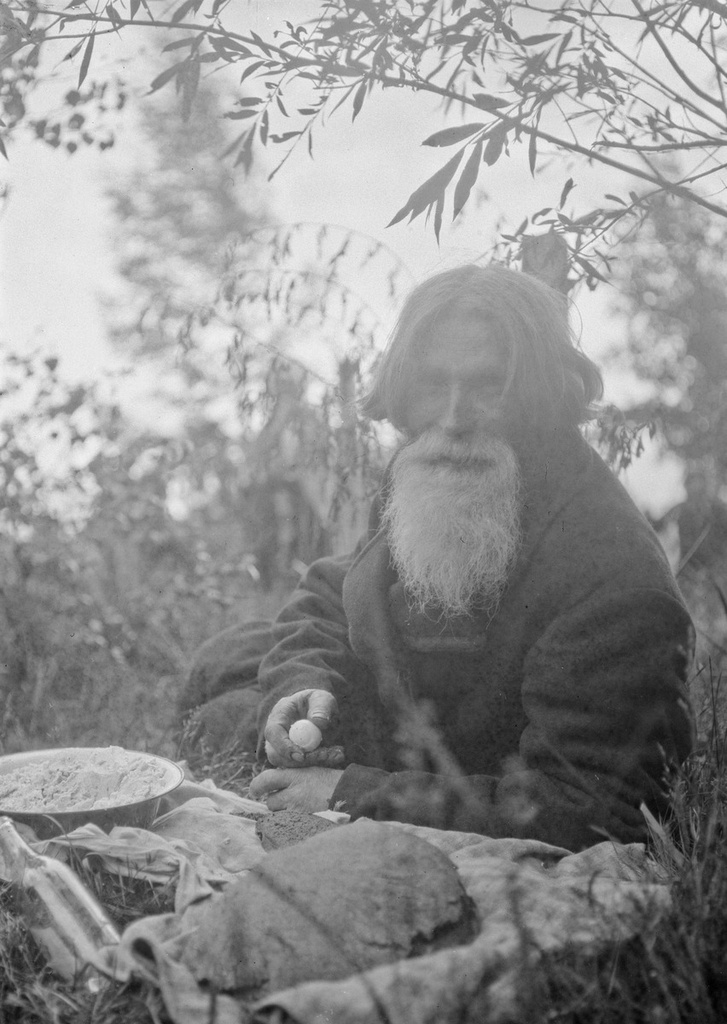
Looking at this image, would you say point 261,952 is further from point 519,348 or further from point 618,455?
point 618,455

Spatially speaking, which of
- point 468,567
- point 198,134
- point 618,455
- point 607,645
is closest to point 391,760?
point 468,567

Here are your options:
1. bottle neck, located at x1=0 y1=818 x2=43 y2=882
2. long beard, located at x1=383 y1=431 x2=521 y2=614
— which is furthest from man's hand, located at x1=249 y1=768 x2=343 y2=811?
bottle neck, located at x1=0 y1=818 x2=43 y2=882

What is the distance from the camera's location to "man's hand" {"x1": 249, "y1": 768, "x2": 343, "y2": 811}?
3.04 m

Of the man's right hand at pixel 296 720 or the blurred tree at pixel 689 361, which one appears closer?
the man's right hand at pixel 296 720

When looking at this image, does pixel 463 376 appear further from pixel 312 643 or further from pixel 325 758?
pixel 325 758

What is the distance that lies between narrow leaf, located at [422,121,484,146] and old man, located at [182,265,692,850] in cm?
66

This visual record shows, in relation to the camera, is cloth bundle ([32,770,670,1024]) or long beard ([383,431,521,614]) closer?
cloth bundle ([32,770,670,1024])

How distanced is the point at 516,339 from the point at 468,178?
0.66 m

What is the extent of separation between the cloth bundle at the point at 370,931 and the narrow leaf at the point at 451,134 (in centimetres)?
168

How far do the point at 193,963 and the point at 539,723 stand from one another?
45.4 inches

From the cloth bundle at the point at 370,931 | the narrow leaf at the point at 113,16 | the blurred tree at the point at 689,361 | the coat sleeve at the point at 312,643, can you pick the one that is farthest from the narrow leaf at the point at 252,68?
the blurred tree at the point at 689,361

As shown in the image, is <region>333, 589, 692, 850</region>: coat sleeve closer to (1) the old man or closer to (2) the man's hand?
(1) the old man

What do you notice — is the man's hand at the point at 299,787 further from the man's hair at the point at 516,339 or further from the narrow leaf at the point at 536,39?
the narrow leaf at the point at 536,39

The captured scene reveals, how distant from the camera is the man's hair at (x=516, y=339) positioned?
123 inches
